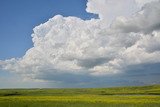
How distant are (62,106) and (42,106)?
11.0ft

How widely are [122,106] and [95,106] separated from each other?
4.45 meters

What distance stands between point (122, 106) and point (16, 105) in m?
17.9

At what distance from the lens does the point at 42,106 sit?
48.1 metres

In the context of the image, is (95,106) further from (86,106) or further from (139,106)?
(139,106)

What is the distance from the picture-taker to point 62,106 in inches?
1887

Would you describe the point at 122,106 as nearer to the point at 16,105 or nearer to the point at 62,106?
the point at 62,106

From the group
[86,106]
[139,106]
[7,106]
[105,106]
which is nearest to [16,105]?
[7,106]

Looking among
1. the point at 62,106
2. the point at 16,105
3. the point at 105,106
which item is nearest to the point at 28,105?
the point at 16,105

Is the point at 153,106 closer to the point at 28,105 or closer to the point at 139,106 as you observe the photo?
the point at 139,106

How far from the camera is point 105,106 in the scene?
4762 cm

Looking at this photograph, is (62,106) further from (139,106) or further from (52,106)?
(139,106)

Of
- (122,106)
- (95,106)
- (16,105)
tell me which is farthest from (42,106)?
(122,106)

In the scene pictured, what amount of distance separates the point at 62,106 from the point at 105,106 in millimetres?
7148

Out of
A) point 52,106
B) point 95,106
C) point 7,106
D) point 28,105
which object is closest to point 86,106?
point 95,106
